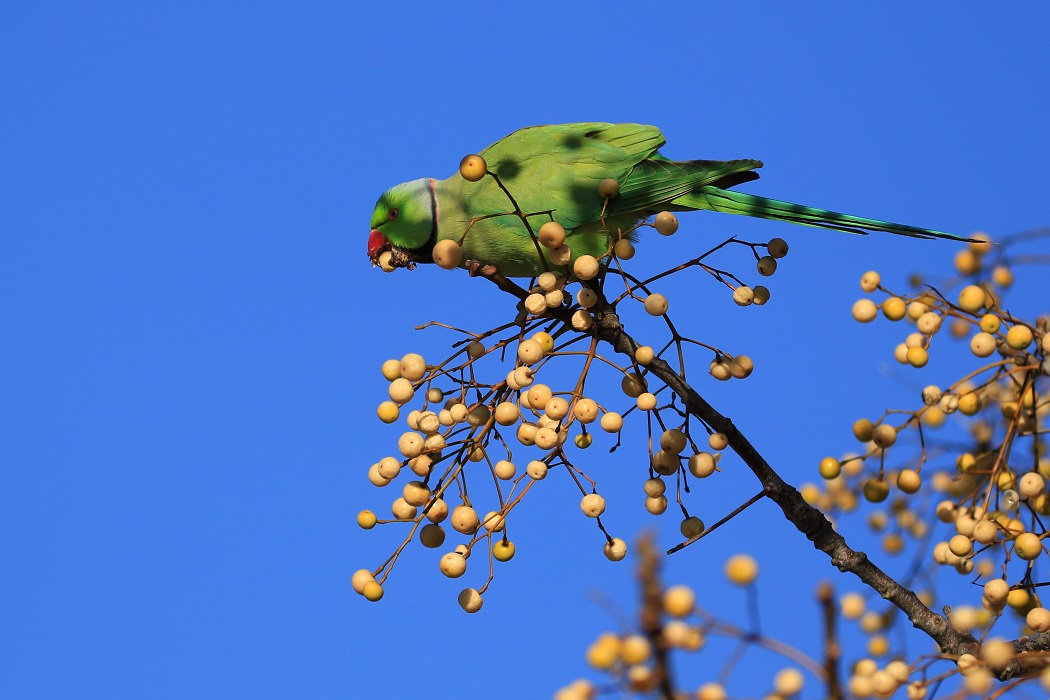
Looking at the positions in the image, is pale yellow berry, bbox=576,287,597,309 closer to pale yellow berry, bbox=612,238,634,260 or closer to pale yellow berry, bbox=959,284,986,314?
pale yellow berry, bbox=612,238,634,260

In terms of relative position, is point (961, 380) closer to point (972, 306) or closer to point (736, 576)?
point (972, 306)

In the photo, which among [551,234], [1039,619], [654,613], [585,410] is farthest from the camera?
[551,234]

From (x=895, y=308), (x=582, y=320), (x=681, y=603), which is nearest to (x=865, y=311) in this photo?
(x=895, y=308)

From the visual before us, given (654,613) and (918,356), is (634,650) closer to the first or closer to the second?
(654,613)

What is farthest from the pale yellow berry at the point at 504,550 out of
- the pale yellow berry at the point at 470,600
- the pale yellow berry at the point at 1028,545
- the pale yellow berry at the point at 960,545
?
the pale yellow berry at the point at 1028,545

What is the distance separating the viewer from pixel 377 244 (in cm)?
413

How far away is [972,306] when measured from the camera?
103 inches

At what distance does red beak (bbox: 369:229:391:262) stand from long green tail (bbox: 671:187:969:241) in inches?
42.3

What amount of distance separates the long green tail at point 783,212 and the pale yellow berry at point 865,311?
0.32 metres

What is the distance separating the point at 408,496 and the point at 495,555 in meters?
0.25

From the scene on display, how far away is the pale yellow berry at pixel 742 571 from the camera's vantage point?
135cm

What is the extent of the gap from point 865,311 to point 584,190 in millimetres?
1097

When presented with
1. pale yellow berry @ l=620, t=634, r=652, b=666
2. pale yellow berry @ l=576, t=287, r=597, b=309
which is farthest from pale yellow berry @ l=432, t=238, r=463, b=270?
pale yellow berry @ l=620, t=634, r=652, b=666

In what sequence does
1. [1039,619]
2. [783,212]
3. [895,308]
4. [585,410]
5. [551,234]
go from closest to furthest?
[1039,619] → [585,410] → [551,234] → [895,308] → [783,212]
